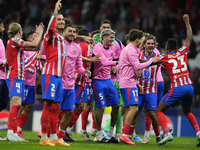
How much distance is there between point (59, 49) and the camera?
661cm

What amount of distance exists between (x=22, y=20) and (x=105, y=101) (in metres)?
11.8

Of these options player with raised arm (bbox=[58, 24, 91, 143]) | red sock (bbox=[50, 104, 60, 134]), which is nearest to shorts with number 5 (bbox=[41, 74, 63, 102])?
red sock (bbox=[50, 104, 60, 134])

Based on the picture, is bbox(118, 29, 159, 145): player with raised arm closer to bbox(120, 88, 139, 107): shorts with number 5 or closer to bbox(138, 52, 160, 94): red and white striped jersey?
bbox(120, 88, 139, 107): shorts with number 5

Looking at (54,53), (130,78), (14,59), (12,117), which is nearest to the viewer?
(54,53)

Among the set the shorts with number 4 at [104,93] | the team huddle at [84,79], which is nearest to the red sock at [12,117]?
the team huddle at [84,79]

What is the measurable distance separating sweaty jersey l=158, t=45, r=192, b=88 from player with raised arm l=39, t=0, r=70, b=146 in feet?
7.93

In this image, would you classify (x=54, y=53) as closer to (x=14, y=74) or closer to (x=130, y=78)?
(x=14, y=74)

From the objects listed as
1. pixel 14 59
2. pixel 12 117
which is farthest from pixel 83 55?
pixel 12 117

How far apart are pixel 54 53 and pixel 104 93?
199 cm

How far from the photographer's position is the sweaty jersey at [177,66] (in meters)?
7.71

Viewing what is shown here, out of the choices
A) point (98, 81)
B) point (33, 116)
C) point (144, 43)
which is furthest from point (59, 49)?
point (33, 116)

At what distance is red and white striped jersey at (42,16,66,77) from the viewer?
645 cm

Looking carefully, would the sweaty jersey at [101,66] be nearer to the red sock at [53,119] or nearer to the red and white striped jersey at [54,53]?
the red and white striped jersey at [54,53]

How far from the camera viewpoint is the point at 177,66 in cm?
773
